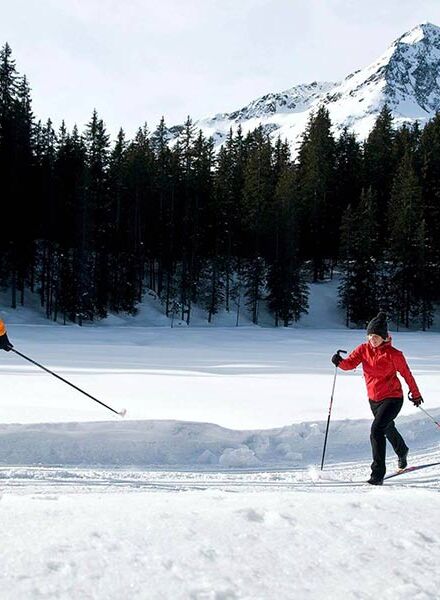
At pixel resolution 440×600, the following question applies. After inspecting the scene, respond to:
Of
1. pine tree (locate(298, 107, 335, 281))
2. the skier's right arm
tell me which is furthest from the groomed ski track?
pine tree (locate(298, 107, 335, 281))

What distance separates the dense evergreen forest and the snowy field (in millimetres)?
20774

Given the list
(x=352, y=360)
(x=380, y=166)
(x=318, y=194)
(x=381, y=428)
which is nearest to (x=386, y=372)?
(x=352, y=360)

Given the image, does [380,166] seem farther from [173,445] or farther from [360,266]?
[173,445]

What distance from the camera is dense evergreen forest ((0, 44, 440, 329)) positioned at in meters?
35.2

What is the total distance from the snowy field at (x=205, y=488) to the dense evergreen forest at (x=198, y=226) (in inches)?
818

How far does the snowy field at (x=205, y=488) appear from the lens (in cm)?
259

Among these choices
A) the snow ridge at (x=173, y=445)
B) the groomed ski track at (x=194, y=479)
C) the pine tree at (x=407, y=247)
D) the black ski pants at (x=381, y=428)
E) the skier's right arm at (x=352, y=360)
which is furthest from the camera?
the pine tree at (x=407, y=247)

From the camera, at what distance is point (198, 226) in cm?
4222

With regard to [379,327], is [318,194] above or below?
above

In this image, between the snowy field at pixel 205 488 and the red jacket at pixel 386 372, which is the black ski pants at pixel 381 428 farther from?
the snowy field at pixel 205 488

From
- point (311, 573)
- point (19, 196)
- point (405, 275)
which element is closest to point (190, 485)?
point (311, 573)

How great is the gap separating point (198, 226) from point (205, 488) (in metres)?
37.4

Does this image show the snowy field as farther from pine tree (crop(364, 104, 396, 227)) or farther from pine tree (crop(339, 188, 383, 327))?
pine tree (crop(364, 104, 396, 227))

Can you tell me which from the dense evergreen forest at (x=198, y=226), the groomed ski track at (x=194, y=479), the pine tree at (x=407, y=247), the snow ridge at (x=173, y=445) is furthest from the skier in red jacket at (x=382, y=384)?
the pine tree at (x=407, y=247)
